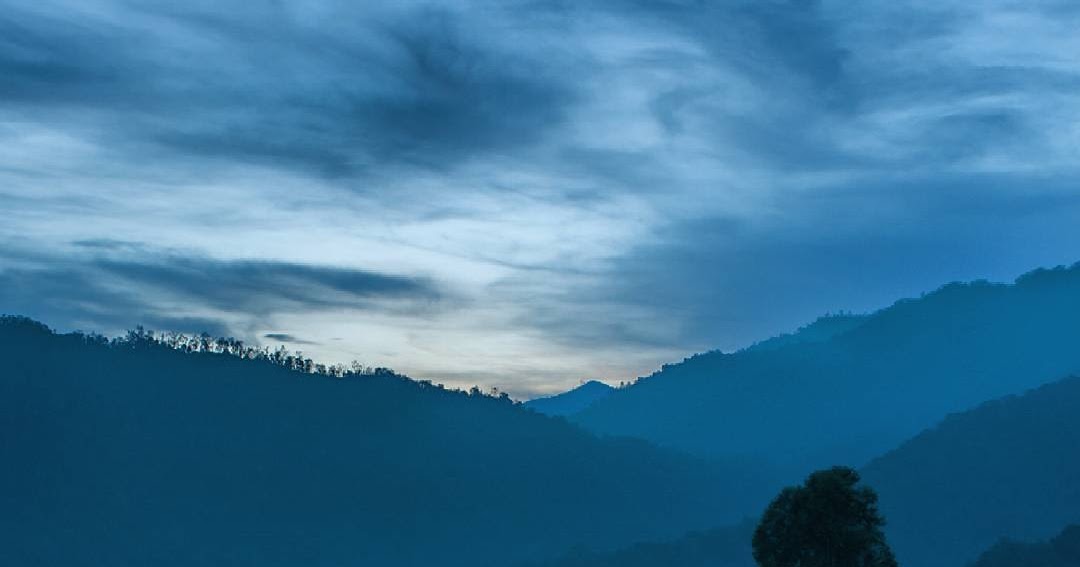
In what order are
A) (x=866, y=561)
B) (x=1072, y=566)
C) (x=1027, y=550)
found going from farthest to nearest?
1. (x=1027, y=550)
2. (x=1072, y=566)
3. (x=866, y=561)

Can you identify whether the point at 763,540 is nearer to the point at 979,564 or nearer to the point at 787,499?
the point at 787,499

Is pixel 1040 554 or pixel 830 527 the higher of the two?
pixel 830 527

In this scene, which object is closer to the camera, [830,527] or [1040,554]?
[830,527]

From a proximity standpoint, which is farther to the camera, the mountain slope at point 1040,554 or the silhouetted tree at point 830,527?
the mountain slope at point 1040,554

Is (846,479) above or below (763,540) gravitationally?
above

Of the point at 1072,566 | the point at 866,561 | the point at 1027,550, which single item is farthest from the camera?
the point at 1027,550

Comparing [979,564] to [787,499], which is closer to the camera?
[787,499]

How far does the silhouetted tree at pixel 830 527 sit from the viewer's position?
64.6 meters

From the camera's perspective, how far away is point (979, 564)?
586 feet

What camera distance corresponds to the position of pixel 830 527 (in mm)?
64812

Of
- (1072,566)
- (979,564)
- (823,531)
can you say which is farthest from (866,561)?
(979,564)

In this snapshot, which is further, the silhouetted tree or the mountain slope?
the mountain slope

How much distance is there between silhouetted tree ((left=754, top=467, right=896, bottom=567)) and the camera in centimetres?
6462

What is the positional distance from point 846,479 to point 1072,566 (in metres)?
119
